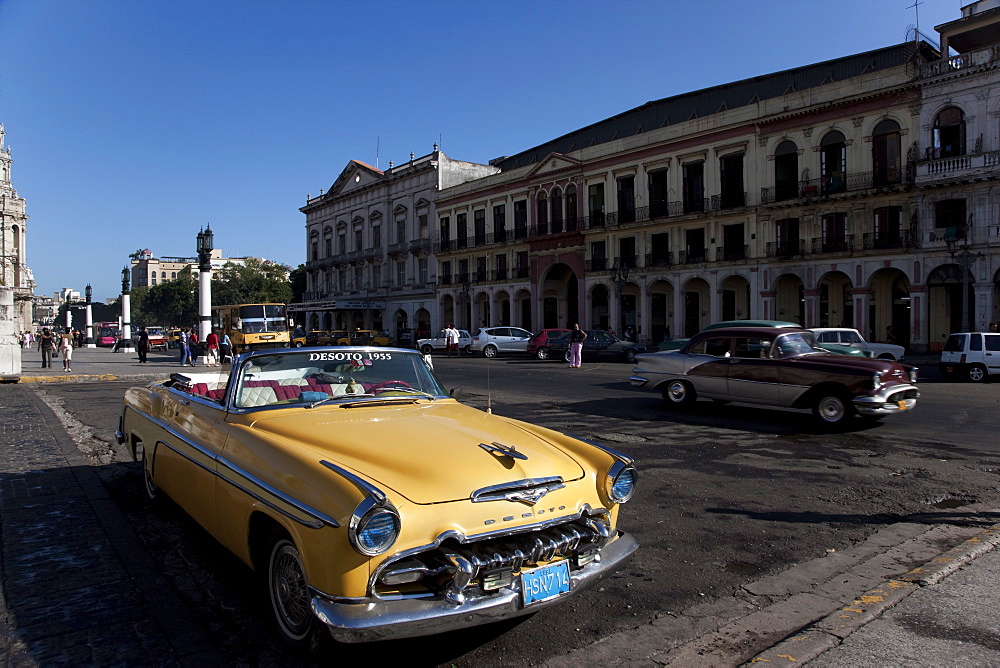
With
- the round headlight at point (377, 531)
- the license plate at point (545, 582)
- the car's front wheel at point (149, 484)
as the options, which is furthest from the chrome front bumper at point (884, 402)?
the car's front wheel at point (149, 484)

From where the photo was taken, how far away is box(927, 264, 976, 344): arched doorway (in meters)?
27.2

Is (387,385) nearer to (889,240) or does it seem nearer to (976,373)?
(976,373)

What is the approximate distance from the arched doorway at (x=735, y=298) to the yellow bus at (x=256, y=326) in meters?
23.0

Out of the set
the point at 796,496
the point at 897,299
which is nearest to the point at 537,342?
the point at 897,299

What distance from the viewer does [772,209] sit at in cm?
3200

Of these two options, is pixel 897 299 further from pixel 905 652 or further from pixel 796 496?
pixel 905 652

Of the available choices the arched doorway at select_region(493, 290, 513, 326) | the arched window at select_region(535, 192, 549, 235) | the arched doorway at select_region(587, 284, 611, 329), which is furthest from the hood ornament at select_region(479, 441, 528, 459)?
the arched doorway at select_region(493, 290, 513, 326)

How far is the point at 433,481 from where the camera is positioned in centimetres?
302

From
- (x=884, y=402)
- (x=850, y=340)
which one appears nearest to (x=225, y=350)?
(x=850, y=340)

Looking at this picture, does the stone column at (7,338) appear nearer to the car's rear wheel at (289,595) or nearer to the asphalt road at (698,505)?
the asphalt road at (698,505)

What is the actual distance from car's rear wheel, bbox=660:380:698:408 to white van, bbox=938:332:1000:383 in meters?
11.0

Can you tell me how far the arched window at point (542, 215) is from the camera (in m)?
43.2

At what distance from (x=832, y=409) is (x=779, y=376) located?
34.5 inches

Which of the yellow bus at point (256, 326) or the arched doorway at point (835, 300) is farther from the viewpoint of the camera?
the yellow bus at point (256, 326)
